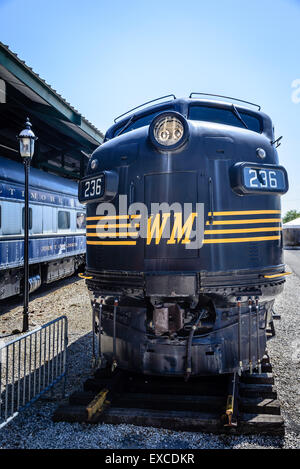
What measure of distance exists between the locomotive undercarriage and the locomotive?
1cm

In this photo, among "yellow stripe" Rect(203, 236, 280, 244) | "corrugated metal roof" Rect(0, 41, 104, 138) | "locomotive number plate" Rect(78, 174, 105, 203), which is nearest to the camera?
"yellow stripe" Rect(203, 236, 280, 244)

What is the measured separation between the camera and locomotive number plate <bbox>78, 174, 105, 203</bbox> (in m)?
3.91

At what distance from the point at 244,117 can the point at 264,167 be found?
130cm

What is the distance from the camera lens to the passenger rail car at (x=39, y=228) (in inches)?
331

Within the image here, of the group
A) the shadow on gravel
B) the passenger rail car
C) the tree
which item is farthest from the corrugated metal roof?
the tree

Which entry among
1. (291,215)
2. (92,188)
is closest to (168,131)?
(92,188)

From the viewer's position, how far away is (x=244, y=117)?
4633 mm

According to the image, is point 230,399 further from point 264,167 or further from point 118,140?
point 118,140

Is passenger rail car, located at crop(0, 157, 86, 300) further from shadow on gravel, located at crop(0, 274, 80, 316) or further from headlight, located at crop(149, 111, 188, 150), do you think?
headlight, located at crop(149, 111, 188, 150)

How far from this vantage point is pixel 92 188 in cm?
409

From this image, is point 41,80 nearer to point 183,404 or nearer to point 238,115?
point 238,115

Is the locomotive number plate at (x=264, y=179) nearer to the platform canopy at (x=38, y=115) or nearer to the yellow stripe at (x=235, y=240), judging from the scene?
the yellow stripe at (x=235, y=240)

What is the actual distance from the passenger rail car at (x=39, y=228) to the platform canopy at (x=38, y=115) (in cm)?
200
